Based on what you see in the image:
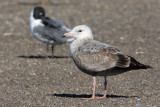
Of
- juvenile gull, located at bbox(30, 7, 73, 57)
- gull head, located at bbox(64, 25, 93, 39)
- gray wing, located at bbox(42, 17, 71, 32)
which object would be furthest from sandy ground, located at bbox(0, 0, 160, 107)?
gull head, located at bbox(64, 25, 93, 39)

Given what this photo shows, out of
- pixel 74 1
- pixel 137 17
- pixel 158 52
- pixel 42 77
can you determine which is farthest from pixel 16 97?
pixel 74 1

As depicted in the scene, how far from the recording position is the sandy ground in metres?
7.66

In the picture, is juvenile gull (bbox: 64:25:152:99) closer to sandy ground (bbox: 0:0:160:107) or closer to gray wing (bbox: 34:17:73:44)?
sandy ground (bbox: 0:0:160:107)

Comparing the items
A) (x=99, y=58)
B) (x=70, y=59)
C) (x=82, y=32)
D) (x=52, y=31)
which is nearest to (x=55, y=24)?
(x=52, y=31)

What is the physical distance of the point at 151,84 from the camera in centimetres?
864

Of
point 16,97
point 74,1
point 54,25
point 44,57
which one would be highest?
point 74,1

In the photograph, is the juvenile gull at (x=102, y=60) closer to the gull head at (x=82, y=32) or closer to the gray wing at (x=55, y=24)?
the gull head at (x=82, y=32)

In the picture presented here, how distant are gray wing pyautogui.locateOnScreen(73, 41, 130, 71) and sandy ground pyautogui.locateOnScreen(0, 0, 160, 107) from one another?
1.97 feet

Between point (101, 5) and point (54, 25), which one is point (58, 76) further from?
point (101, 5)

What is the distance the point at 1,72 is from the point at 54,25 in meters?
2.16

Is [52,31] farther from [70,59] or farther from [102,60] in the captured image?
[102,60]

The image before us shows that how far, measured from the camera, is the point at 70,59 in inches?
446

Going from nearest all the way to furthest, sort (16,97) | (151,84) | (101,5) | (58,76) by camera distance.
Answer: (16,97) → (151,84) → (58,76) → (101,5)

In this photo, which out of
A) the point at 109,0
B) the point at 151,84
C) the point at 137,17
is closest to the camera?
the point at 151,84
